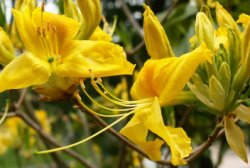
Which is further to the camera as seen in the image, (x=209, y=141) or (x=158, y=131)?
(x=209, y=141)

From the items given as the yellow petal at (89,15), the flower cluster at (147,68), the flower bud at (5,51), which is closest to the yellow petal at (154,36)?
the flower cluster at (147,68)

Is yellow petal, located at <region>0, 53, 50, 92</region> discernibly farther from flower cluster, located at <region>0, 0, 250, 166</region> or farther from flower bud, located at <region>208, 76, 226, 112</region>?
flower bud, located at <region>208, 76, 226, 112</region>

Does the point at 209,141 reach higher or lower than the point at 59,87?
lower

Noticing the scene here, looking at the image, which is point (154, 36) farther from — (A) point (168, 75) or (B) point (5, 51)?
(B) point (5, 51)

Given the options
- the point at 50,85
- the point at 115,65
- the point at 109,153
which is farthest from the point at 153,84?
the point at 109,153

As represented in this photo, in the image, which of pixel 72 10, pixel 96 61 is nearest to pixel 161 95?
pixel 96 61

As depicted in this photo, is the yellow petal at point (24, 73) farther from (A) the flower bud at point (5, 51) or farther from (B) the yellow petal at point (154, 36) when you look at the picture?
(B) the yellow petal at point (154, 36)

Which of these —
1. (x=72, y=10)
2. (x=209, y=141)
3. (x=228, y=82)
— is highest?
(x=72, y=10)
